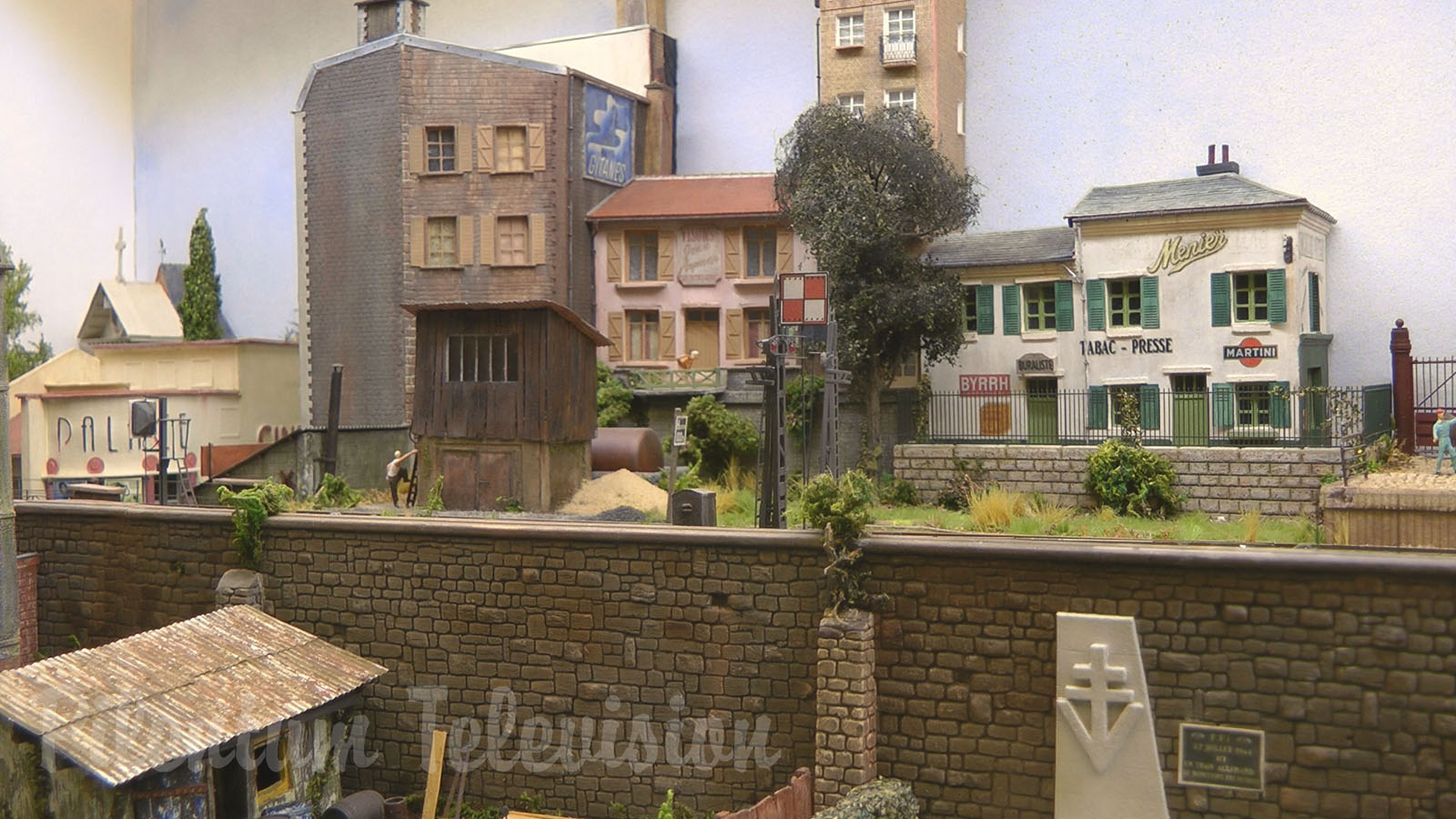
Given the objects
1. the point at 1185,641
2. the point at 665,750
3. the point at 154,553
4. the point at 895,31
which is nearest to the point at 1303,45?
the point at 895,31

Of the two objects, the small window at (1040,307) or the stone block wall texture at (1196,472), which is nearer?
the stone block wall texture at (1196,472)

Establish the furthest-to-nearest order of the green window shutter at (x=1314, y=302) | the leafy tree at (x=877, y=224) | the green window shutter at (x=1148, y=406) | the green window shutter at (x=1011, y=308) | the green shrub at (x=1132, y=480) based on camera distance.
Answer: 1. the green window shutter at (x=1011, y=308)
2. the leafy tree at (x=877, y=224)
3. the green window shutter at (x=1148, y=406)
4. the green window shutter at (x=1314, y=302)
5. the green shrub at (x=1132, y=480)

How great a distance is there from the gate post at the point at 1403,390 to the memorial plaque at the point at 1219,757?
44.1 ft

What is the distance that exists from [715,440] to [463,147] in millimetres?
10671

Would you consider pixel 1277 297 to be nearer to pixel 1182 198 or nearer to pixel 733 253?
pixel 1182 198

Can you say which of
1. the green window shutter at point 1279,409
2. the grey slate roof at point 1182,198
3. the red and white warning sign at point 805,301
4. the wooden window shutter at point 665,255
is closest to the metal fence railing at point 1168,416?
the green window shutter at point 1279,409

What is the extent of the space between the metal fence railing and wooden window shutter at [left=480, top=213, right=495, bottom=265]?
12.2m

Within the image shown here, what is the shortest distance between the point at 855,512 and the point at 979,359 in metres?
14.7

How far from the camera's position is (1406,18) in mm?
25281

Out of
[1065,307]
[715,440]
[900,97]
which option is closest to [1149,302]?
[1065,307]

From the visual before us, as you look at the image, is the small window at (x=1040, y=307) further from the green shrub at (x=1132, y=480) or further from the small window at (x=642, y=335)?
the small window at (x=642, y=335)

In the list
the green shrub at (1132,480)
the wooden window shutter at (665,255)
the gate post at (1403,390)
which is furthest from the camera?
the wooden window shutter at (665,255)

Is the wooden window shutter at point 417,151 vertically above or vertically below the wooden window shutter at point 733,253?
above

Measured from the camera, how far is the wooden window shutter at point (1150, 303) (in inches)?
1021
